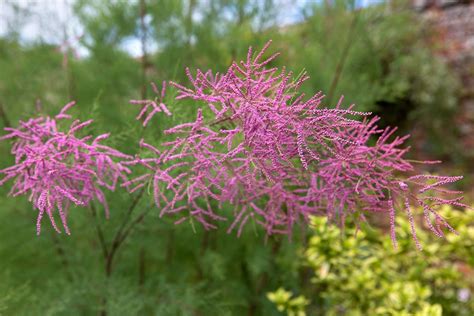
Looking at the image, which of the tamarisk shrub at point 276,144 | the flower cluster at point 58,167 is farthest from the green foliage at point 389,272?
the flower cluster at point 58,167

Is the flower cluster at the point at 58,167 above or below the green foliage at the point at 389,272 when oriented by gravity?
above

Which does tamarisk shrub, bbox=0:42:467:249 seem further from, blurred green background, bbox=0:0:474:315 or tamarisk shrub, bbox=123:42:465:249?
blurred green background, bbox=0:0:474:315

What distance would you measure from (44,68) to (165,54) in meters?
0.51

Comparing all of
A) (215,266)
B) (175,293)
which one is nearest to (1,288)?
(175,293)

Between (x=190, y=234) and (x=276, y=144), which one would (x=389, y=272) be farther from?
(x=276, y=144)

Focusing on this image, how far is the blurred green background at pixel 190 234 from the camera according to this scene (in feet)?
4.75

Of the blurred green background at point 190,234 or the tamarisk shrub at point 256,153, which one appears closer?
the tamarisk shrub at point 256,153

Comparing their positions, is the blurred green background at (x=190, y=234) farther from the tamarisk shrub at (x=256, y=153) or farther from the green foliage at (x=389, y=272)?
the tamarisk shrub at (x=256, y=153)

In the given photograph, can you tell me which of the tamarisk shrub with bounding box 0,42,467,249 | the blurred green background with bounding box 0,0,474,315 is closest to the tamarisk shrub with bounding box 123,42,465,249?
the tamarisk shrub with bounding box 0,42,467,249

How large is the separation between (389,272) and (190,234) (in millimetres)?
735

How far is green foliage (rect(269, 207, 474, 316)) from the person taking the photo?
146 centimetres

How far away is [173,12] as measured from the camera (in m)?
1.93

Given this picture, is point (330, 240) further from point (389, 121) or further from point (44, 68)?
point (389, 121)

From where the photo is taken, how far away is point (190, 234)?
1.84m
